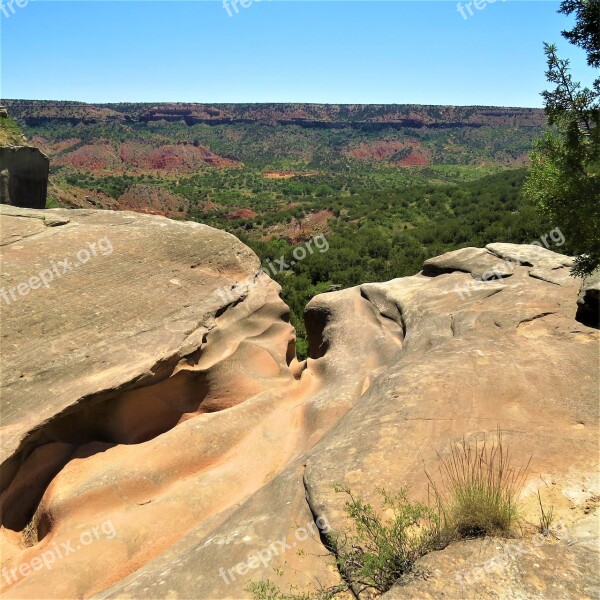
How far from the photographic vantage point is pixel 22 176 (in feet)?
43.7

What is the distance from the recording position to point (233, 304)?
8.09m

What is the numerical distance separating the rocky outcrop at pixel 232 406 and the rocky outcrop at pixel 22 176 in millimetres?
5767

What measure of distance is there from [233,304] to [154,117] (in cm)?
13457

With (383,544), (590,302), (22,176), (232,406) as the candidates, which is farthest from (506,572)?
(22,176)

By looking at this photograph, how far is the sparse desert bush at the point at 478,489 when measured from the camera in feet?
10.6

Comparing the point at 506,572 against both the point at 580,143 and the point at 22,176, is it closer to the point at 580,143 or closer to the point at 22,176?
the point at 580,143

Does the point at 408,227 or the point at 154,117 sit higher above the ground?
the point at 154,117

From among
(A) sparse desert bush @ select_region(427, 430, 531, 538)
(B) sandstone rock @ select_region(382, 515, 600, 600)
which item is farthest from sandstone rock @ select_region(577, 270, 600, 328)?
(B) sandstone rock @ select_region(382, 515, 600, 600)

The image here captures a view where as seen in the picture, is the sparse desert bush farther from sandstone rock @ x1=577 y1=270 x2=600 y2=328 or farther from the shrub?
sandstone rock @ x1=577 y1=270 x2=600 y2=328

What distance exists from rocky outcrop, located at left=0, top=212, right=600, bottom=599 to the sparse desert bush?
0.41 ft

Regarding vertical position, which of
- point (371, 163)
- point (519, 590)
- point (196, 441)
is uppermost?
point (371, 163)

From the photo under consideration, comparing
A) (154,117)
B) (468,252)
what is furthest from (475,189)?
(154,117)

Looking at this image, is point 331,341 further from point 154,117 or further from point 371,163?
point 154,117

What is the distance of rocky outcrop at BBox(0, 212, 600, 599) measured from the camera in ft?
12.8
